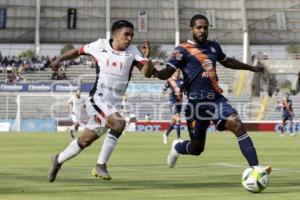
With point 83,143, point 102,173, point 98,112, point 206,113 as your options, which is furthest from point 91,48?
point 206,113

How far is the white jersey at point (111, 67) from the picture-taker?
11.8 meters

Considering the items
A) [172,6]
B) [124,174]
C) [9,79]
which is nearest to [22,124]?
[9,79]

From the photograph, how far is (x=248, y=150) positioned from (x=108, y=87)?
2456 mm

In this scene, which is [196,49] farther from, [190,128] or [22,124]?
[22,124]

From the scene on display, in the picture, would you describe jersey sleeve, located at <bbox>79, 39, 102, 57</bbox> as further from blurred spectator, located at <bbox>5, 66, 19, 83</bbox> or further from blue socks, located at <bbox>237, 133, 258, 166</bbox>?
blurred spectator, located at <bbox>5, 66, 19, 83</bbox>

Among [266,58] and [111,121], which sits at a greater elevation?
[266,58]

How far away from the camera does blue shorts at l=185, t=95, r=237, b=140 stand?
1125 cm

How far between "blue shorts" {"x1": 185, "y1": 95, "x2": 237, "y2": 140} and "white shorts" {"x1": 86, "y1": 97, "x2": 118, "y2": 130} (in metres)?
1.19

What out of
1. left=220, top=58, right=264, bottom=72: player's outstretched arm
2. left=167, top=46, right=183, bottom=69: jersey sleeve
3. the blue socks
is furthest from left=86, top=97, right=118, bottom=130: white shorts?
the blue socks

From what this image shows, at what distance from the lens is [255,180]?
32.8ft

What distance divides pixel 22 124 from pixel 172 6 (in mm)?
29356

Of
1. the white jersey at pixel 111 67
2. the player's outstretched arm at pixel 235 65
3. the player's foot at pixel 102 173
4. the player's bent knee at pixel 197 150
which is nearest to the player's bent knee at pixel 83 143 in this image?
the player's foot at pixel 102 173

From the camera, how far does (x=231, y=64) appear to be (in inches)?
487

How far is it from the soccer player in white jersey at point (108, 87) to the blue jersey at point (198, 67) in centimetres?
56
